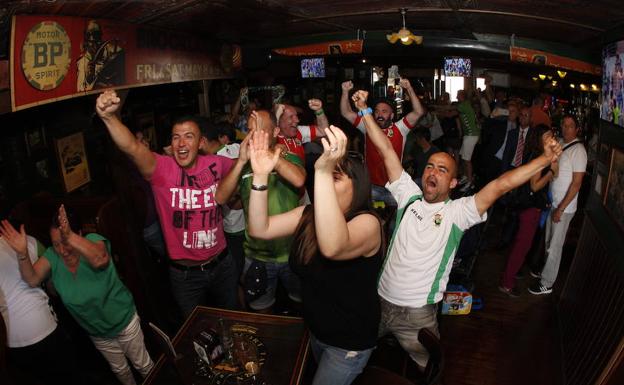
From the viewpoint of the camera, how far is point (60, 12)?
3.15 metres

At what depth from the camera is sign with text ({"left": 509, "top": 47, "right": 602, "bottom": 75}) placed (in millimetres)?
5914

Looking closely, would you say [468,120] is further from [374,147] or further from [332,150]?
[332,150]

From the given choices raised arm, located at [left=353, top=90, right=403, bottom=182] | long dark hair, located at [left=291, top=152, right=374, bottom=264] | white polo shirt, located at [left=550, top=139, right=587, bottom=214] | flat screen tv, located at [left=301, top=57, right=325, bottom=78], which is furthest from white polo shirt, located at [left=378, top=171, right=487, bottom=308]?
flat screen tv, located at [left=301, top=57, right=325, bottom=78]

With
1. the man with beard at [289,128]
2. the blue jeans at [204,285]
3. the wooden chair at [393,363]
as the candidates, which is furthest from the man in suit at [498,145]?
the blue jeans at [204,285]

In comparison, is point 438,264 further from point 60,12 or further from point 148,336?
point 60,12

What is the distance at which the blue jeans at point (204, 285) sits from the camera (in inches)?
128

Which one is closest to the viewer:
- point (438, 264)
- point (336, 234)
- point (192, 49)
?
point (336, 234)

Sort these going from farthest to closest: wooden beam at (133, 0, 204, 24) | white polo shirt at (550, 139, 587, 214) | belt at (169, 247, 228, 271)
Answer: white polo shirt at (550, 139, 587, 214)
wooden beam at (133, 0, 204, 24)
belt at (169, 247, 228, 271)

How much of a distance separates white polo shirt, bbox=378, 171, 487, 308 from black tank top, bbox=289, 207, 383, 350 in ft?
2.10

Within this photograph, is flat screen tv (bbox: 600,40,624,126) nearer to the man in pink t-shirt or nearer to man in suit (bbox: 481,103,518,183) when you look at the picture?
man in suit (bbox: 481,103,518,183)

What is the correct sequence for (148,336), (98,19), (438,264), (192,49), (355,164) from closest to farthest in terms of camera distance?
1. (355,164)
2. (438,264)
3. (98,19)
4. (148,336)
5. (192,49)

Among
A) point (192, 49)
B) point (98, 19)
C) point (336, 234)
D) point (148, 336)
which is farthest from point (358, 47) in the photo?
point (336, 234)

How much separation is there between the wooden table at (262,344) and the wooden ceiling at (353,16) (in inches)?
80.4

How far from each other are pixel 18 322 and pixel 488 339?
145 inches
